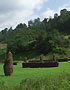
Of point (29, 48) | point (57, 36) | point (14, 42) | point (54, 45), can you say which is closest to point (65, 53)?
point (54, 45)

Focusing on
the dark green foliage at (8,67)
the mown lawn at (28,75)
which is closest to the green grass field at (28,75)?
the mown lawn at (28,75)

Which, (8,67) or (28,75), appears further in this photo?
(8,67)

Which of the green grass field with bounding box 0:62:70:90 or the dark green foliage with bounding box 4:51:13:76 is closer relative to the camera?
the green grass field with bounding box 0:62:70:90

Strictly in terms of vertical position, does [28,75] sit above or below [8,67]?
below

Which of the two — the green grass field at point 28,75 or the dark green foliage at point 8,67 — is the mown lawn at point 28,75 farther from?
the dark green foliage at point 8,67

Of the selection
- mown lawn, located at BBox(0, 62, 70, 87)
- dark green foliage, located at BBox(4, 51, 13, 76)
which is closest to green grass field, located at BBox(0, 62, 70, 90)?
mown lawn, located at BBox(0, 62, 70, 87)

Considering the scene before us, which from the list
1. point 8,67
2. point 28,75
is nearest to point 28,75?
point 28,75

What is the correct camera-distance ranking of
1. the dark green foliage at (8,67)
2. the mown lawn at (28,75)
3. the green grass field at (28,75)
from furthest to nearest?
the dark green foliage at (8,67) → the mown lawn at (28,75) → the green grass field at (28,75)

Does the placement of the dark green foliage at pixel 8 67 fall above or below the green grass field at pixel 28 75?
above

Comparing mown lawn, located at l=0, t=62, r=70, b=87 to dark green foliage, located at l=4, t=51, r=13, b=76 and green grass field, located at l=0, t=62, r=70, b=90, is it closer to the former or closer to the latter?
green grass field, located at l=0, t=62, r=70, b=90

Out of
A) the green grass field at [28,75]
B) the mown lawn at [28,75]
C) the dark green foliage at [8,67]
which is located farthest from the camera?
the dark green foliage at [8,67]

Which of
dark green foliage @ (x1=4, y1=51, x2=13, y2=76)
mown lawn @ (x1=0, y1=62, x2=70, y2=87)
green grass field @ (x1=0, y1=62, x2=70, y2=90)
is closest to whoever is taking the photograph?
green grass field @ (x1=0, y1=62, x2=70, y2=90)

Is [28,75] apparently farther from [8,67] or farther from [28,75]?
[8,67]

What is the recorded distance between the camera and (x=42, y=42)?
4072 inches
